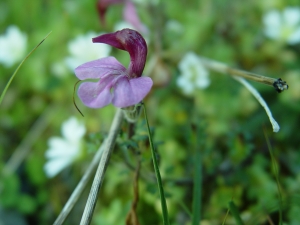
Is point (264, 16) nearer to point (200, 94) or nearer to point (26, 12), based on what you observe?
point (200, 94)

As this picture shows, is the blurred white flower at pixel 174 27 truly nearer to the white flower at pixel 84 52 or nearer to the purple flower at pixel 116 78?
the white flower at pixel 84 52

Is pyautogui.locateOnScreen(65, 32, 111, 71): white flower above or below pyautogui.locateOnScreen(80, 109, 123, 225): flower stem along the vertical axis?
above

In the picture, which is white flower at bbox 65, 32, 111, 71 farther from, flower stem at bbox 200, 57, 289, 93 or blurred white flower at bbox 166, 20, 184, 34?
flower stem at bbox 200, 57, 289, 93

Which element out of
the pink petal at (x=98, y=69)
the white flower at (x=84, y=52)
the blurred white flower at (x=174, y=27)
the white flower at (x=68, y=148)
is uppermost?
the blurred white flower at (x=174, y=27)

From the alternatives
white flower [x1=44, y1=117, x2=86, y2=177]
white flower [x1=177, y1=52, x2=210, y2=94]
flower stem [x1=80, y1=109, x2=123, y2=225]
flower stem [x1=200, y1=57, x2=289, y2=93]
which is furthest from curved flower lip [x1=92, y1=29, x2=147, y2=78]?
white flower [x1=177, y1=52, x2=210, y2=94]

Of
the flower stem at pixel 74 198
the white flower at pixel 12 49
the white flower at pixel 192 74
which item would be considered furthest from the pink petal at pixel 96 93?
the white flower at pixel 12 49
